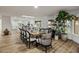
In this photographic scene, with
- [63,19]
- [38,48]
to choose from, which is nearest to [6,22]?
[63,19]

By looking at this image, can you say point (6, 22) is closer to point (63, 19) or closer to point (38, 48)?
Answer: point (63, 19)

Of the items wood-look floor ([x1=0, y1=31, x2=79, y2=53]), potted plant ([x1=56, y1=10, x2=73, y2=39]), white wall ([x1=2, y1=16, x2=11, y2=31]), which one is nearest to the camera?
wood-look floor ([x1=0, y1=31, x2=79, y2=53])

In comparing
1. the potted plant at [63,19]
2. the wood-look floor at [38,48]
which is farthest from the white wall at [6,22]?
the potted plant at [63,19]

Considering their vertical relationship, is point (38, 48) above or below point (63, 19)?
below

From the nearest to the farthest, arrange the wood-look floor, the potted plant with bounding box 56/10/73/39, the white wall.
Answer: the wood-look floor → the potted plant with bounding box 56/10/73/39 → the white wall

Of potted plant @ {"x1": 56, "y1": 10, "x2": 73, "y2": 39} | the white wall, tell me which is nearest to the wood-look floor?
potted plant @ {"x1": 56, "y1": 10, "x2": 73, "y2": 39}

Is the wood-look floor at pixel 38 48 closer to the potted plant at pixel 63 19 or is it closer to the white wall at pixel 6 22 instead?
the potted plant at pixel 63 19

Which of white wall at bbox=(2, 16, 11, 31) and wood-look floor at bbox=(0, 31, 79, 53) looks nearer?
wood-look floor at bbox=(0, 31, 79, 53)

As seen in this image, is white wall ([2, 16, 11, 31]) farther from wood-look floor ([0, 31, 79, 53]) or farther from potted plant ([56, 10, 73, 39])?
potted plant ([56, 10, 73, 39])

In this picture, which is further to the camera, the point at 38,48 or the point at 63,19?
the point at 63,19

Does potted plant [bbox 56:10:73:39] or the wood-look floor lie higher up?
Result: potted plant [bbox 56:10:73:39]

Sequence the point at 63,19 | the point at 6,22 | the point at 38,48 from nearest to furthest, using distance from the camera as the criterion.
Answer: the point at 38,48, the point at 63,19, the point at 6,22

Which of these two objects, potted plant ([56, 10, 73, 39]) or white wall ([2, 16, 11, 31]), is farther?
white wall ([2, 16, 11, 31])

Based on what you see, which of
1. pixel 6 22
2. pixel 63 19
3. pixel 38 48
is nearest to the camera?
pixel 38 48
